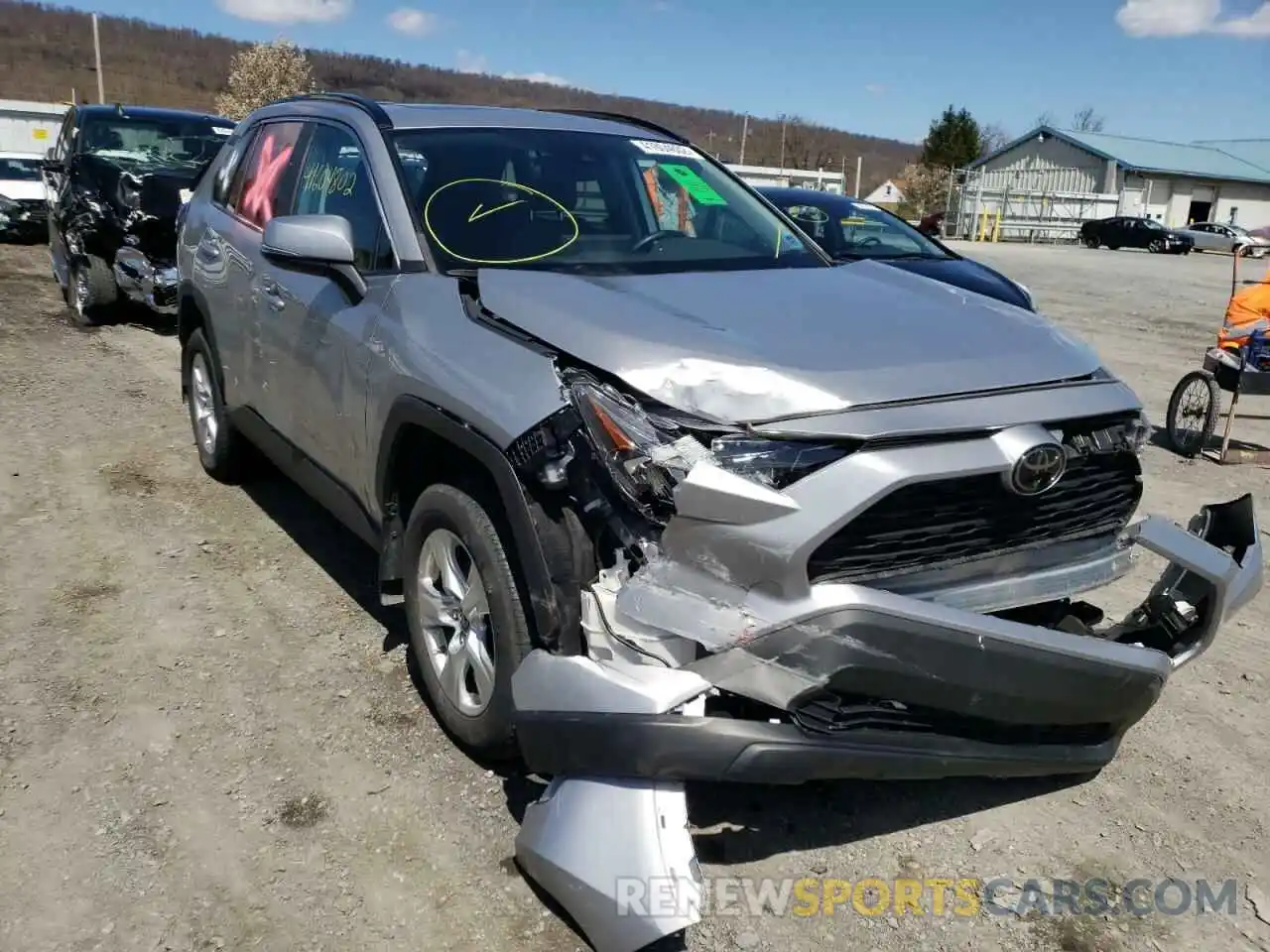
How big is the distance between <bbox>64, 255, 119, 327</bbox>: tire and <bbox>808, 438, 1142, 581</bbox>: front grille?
952cm

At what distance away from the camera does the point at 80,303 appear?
406 inches

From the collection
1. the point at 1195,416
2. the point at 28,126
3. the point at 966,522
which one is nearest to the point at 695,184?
the point at 966,522

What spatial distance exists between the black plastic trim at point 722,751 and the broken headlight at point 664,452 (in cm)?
51

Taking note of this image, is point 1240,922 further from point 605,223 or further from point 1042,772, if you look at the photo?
point 605,223

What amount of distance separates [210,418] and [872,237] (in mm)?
6163

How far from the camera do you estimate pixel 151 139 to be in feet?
35.3

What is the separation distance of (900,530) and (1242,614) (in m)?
2.96

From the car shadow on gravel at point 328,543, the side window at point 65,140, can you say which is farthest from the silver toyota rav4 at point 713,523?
the side window at point 65,140

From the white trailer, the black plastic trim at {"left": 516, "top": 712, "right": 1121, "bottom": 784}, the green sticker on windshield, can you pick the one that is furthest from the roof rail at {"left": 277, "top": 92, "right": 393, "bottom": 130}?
the white trailer

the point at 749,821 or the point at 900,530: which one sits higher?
the point at 900,530

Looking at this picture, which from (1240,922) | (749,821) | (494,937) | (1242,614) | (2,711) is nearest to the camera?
(494,937)

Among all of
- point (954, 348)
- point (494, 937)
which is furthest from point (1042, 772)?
point (494, 937)

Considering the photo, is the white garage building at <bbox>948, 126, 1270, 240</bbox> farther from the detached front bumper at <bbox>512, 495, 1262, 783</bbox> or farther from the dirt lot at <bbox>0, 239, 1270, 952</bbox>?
the detached front bumper at <bbox>512, 495, 1262, 783</bbox>

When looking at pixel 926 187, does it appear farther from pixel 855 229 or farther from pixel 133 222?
pixel 133 222
